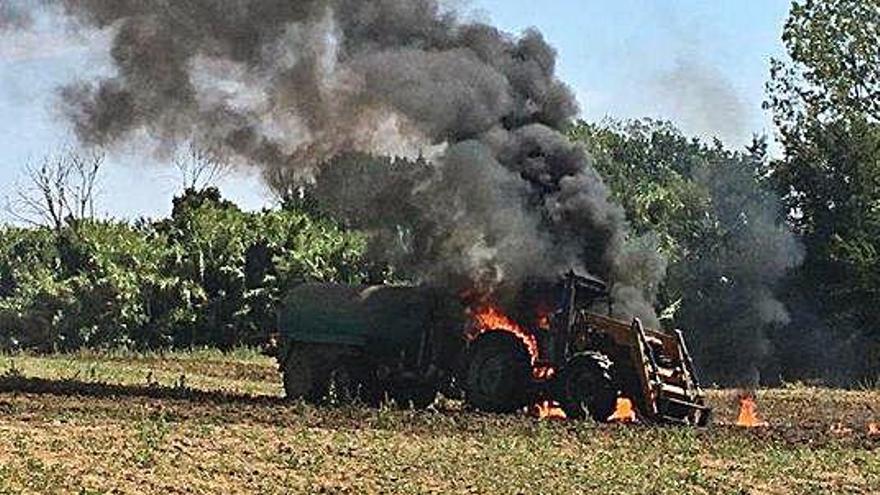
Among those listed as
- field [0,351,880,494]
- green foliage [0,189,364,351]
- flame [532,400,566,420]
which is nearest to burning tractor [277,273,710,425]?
flame [532,400,566,420]

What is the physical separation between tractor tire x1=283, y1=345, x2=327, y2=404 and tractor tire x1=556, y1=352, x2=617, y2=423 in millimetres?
4458

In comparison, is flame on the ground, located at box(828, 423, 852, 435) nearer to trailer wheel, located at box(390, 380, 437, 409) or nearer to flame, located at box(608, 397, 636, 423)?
flame, located at box(608, 397, 636, 423)

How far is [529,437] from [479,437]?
2.35 ft

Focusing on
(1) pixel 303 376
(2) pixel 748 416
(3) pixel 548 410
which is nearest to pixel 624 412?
(3) pixel 548 410

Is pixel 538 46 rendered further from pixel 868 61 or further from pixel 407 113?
pixel 868 61

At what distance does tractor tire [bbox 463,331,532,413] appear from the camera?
24.2 meters

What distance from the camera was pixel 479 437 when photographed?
2011 cm

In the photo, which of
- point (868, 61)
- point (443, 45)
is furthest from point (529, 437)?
point (868, 61)

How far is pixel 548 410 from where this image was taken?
24.7m

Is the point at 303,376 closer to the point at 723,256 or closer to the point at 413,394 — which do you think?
Answer: the point at 413,394

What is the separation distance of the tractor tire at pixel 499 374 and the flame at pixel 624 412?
1479 millimetres

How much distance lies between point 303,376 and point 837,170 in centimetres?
2997

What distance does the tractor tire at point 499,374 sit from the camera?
2420 cm

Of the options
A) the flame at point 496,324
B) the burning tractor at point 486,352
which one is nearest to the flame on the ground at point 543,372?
the burning tractor at point 486,352
